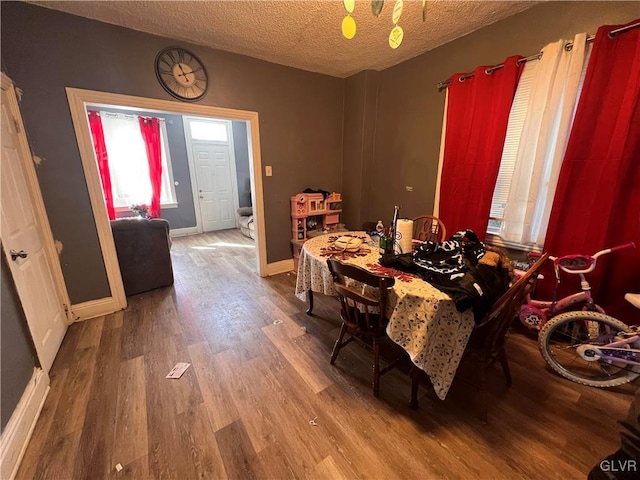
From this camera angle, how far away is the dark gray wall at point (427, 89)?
1828 millimetres

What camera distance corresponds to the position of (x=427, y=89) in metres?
2.71

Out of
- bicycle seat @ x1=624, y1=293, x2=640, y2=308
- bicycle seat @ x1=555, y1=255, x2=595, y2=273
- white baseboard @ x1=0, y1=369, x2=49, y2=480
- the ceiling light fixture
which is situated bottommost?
white baseboard @ x1=0, y1=369, x2=49, y2=480

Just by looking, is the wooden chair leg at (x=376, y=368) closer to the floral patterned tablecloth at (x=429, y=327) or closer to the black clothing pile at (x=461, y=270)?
the floral patterned tablecloth at (x=429, y=327)

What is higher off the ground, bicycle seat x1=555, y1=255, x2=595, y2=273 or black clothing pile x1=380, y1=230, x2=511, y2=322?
black clothing pile x1=380, y1=230, x2=511, y2=322

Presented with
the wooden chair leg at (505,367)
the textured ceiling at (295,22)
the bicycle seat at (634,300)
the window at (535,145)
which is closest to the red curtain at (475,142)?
the window at (535,145)

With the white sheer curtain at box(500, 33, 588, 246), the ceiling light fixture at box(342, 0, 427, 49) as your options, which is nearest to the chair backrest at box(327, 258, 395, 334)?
the ceiling light fixture at box(342, 0, 427, 49)

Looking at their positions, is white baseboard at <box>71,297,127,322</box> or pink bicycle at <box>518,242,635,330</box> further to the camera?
white baseboard at <box>71,297,127,322</box>

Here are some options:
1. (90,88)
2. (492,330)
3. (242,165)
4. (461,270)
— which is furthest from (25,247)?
(242,165)

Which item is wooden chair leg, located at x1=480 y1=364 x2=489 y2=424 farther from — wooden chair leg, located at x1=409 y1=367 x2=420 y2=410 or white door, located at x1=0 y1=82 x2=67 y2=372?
white door, located at x1=0 y1=82 x2=67 y2=372

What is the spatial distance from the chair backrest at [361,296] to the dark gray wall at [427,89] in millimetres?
1728

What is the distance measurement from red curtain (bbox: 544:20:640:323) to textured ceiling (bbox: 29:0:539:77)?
77cm

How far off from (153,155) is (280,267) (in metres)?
3.63

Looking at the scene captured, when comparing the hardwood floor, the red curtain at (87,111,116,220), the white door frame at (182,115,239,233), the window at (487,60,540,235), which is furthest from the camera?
the white door frame at (182,115,239,233)

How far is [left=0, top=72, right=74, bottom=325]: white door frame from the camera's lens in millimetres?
1910
